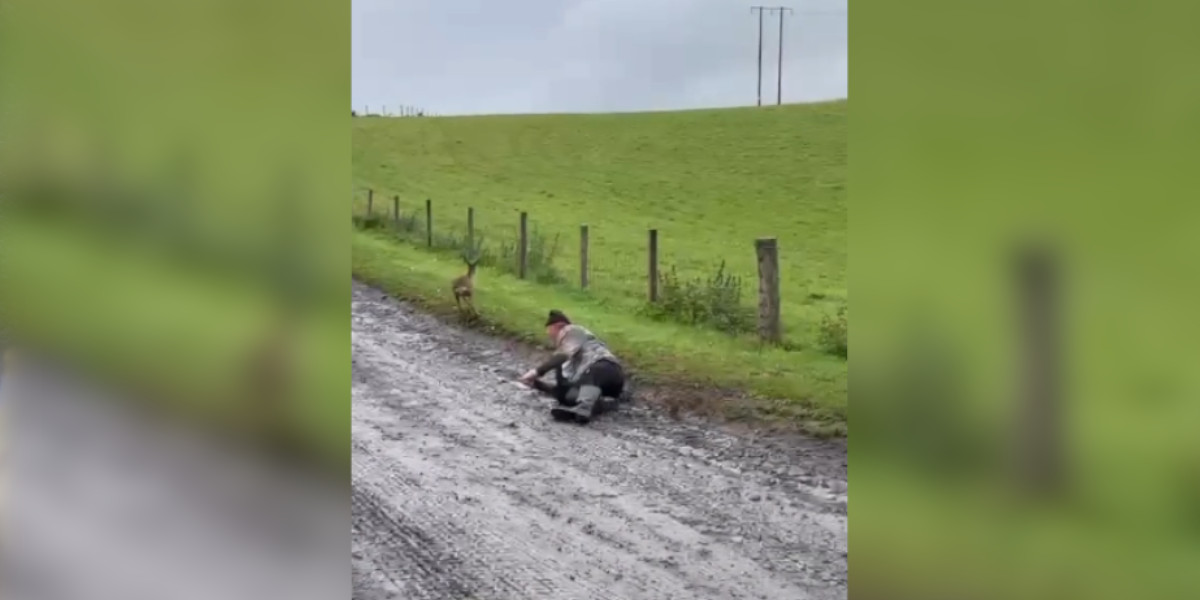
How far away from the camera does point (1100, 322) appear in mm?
2393

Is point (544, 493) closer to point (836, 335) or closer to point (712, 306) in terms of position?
point (712, 306)

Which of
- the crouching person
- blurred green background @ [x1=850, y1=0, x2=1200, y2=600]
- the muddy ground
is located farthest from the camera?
the crouching person

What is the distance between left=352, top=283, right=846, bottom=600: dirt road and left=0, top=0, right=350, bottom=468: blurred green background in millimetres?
190

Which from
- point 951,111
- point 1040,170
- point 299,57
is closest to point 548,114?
point 299,57

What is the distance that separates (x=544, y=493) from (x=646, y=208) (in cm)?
71

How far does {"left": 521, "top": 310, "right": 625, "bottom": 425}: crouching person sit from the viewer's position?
2531mm

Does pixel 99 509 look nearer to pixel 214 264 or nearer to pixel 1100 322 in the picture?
pixel 214 264

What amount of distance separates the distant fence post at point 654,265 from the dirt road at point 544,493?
0.90 ft

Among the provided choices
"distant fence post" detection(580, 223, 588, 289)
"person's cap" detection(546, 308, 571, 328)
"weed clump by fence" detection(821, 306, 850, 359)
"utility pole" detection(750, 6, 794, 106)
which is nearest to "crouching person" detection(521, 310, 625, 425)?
"person's cap" detection(546, 308, 571, 328)

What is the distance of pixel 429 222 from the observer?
259 centimetres

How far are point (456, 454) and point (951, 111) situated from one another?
1348 millimetres

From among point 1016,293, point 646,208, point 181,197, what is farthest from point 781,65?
point 181,197

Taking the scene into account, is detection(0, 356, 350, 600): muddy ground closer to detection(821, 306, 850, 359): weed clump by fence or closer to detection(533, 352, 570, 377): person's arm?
detection(533, 352, 570, 377): person's arm

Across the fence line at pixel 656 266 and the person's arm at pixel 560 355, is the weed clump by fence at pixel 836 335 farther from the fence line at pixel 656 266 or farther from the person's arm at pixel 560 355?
the person's arm at pixel 560 355
